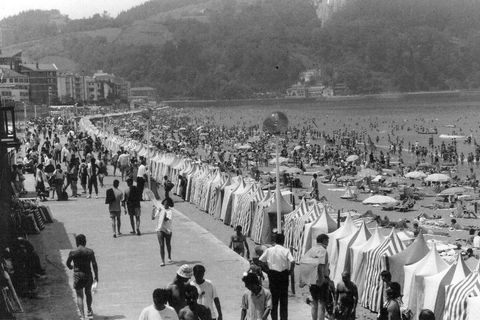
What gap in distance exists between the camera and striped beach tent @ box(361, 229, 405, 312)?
37.5 ft

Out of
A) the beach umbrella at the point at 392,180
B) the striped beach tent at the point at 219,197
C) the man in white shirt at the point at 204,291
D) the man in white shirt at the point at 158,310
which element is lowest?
the beach umbrella at the point at 392,180

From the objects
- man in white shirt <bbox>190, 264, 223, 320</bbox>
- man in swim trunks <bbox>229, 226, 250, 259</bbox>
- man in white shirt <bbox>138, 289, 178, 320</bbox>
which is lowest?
man in swim trunks <bbox>229, 226, 250, 259</bbox>

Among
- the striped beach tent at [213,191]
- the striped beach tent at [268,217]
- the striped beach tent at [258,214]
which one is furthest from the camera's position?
the striped beach tent at [213,191]

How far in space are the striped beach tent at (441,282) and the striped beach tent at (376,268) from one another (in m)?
1.17

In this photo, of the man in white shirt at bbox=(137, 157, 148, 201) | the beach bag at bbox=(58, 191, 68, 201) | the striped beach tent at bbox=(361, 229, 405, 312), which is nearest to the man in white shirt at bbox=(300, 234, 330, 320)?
the striped beach tent at bbox=(361, 229, 405, 312)

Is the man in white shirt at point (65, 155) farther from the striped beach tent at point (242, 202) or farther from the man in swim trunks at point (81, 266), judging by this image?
the man in swim trunks at point (81, 266)

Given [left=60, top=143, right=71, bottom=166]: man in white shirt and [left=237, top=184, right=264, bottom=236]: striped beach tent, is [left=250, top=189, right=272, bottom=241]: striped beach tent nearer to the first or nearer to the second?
[left=237, top=184, right=264, bottom=236]: striped beach tent

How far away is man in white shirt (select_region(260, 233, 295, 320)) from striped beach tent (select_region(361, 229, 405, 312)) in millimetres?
2914

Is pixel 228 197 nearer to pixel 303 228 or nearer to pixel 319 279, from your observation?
pixel 303 228

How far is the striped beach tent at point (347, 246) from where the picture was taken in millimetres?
12492

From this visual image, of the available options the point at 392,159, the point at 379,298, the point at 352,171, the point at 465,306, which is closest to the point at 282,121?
the point at 379,298

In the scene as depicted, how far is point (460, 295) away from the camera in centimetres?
949

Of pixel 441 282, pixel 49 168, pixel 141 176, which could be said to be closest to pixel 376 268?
pixel 441 282

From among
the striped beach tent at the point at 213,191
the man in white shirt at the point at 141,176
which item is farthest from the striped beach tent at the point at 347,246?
the man in white shirt at the point at 141,176
